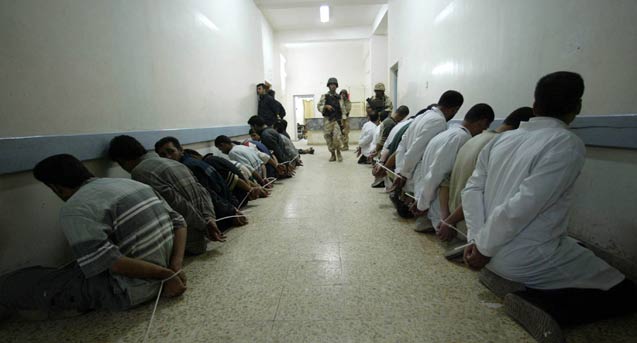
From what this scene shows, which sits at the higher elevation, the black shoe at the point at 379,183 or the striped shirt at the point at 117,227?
the striped shirt at the point at 117,227

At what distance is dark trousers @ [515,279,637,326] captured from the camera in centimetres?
104

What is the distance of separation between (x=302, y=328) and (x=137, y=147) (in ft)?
5.49

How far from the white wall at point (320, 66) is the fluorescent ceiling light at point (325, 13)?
3329 millimetres

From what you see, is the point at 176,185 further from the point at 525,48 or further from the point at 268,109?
the point at 268,109

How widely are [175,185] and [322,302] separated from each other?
1.17 metres

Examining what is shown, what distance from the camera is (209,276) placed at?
159 centimetres

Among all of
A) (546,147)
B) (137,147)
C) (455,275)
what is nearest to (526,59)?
(546,147)

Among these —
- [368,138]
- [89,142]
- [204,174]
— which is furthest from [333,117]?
[89,142]

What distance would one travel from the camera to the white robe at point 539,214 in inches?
40.4

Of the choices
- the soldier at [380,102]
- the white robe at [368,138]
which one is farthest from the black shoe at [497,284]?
the soldier at [380,102]

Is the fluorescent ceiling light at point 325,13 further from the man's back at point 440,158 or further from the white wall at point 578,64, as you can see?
the man's back at point 440,158

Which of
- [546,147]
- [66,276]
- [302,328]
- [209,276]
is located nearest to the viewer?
[546,147]

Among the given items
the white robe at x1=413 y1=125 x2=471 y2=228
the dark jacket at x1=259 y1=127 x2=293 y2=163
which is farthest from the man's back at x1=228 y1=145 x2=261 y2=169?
the white robe at x1=413 y1=125 x2=471 y2=228

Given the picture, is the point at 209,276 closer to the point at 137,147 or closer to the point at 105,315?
the point at 105,315
